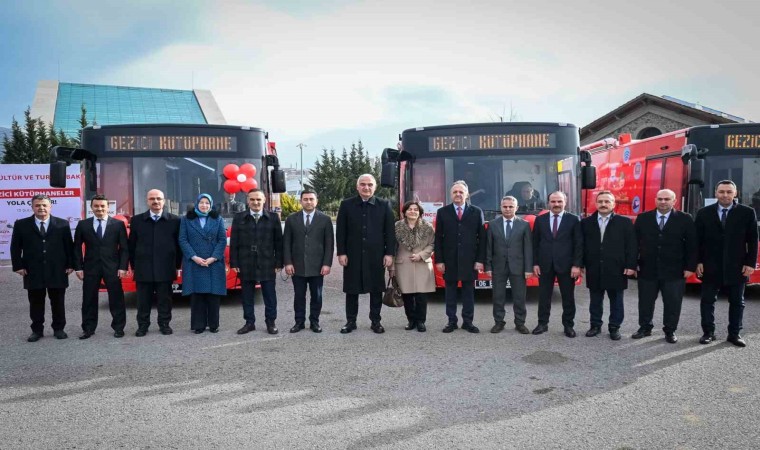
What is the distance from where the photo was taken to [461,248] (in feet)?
25.0

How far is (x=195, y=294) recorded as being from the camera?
759 cm

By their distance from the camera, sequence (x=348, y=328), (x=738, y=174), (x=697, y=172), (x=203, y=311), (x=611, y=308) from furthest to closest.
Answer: (x=738, y=174) < (x=697, y=172) < (x=203, y=311) < (x=348, y=328) < (x=611, y=308)

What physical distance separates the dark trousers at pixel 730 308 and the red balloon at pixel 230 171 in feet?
20.9

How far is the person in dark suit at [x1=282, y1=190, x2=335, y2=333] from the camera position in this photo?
7.53 meters

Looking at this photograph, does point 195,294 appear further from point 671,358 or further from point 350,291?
point 671,358

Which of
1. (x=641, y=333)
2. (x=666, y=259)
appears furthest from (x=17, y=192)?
(x=666, y=259)

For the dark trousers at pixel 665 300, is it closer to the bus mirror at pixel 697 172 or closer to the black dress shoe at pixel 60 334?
the bus mirror at pixel 697 172

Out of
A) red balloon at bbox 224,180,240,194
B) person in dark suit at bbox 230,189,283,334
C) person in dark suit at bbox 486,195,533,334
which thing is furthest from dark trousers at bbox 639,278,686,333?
red balloon at bbox 224,180,240,194

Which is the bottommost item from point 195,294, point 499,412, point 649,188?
point 499,412

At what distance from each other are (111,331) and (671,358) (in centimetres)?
635

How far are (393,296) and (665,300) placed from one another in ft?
10.0

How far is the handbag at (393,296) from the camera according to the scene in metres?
7.44

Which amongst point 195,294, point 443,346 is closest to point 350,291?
A: point 443,346

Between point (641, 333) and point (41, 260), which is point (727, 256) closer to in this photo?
point (641, 333)
